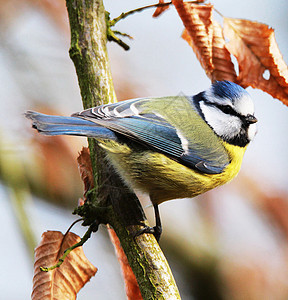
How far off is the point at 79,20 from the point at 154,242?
3.34ft

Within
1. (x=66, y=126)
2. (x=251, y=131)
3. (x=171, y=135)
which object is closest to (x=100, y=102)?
(x=66, y=126)

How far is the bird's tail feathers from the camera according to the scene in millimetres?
1537

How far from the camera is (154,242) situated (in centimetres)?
163

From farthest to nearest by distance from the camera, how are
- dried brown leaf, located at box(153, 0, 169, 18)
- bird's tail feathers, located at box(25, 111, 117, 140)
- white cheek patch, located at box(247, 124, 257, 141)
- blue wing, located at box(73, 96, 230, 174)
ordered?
white cheek patch, located at box(247, 124, 257, 141) → dried brown leaf, located at box(153, 0, 169, 18) → blue wing, located at box(73, 96, 230, 174) → bird's tail feathers, located at box(25, 111, 117, 140)

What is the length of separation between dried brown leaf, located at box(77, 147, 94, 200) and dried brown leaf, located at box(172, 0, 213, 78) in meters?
0.67

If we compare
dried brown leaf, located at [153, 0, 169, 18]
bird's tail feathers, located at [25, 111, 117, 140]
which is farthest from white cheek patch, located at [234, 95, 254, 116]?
bird's tail feathers, located at [25, 111, 117, 140]

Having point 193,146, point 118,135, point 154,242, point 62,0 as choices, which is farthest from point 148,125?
point 62,0

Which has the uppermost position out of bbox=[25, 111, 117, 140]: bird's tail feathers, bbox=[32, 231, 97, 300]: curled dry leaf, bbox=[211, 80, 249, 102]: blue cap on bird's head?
bbox=[25, 111, 117, 140]: bird's tail feathers

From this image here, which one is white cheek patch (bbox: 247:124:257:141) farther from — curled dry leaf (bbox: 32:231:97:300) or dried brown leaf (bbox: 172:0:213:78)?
curled dry leaf (bbox: 32:231:97:300)

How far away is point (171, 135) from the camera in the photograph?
198 cm

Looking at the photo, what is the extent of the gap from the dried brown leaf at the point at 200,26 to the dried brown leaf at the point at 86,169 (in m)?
0.67

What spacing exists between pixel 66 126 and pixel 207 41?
73 cm

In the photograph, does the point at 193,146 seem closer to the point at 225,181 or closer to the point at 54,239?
the point at 225,181

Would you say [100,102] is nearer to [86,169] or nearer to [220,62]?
[86,169]
